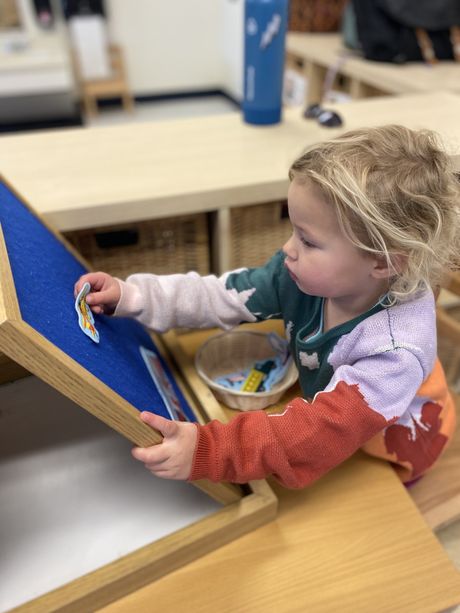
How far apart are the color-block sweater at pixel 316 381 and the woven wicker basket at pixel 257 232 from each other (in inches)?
7.2

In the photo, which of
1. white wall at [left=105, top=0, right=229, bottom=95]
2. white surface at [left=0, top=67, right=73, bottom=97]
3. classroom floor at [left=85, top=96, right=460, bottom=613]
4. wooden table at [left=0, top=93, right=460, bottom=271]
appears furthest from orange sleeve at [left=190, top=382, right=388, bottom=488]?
white wall at [left=105, top=0, right=229, bottom=95]

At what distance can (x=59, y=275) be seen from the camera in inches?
27.3

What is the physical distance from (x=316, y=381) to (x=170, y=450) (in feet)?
0.94

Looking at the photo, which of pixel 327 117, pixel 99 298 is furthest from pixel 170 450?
pixel 327 117

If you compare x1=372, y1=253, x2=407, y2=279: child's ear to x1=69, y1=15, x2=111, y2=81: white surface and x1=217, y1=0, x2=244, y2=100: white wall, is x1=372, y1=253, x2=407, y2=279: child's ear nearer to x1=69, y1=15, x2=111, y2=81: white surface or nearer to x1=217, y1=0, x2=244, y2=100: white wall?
x1=217, y1=0, x2=244, y2=100: white wall

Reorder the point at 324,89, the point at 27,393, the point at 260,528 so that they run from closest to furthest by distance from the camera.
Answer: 1. the point at 260,528
2. the point at 27,393
3. the point at 324,89

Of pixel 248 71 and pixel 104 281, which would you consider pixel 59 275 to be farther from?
pixel 248 71

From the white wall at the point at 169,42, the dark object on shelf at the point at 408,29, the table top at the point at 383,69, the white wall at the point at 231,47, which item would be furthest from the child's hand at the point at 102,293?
the white wall at the point at 169,42

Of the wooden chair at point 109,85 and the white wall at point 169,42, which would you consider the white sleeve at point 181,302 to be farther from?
the white wall at point 169,42

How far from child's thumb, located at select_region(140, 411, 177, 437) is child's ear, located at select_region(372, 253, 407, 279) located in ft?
1.10

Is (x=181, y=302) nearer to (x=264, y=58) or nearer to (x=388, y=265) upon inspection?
(x=388, y=265)

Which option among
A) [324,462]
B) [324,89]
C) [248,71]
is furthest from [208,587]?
Result: [324,89]

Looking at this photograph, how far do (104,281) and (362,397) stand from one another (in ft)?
1.41

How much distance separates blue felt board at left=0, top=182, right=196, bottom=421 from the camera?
51 centimetres
